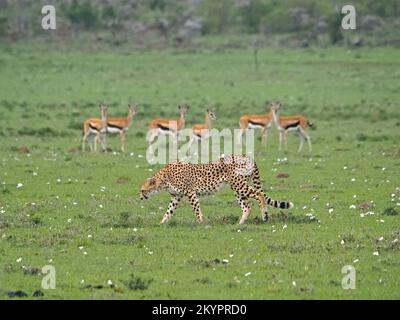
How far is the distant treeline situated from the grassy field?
3234 cm

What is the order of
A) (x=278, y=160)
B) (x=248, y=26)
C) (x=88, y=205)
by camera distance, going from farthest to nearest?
(x=248, y=26) < (x=278, y=160) < (x=88, y=205)

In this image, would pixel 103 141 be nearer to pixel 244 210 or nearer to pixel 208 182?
pixel 208 182

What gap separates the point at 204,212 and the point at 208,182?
121 centimetres

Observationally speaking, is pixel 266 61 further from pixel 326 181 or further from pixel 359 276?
pixel 359 276

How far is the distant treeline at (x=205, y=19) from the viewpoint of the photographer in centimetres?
7462

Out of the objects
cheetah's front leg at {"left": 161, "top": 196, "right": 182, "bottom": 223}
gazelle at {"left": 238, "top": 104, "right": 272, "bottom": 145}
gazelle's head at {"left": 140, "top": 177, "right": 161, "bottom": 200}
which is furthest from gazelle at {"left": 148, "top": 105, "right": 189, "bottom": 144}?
cheetah's front leg at {"left": 161, "top": 196, "right": 182, "bottom": 223}

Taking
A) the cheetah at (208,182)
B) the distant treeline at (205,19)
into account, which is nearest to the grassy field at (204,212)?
the cheetah at (208,182)

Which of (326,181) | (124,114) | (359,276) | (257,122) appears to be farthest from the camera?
(124,114)

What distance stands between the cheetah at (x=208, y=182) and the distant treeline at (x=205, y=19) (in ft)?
178

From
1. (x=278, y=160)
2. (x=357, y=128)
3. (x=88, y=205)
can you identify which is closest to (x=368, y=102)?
(x=357, y=128)

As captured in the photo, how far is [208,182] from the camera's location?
15.8m

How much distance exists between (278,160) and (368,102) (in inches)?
624

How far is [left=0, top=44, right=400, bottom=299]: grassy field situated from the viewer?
11.8 metres

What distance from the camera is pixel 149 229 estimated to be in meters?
15.0
